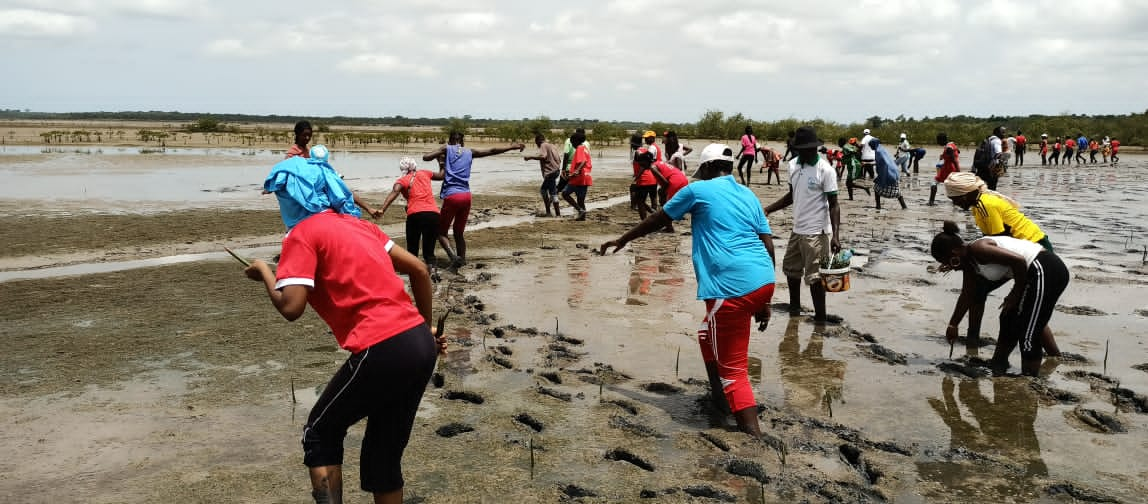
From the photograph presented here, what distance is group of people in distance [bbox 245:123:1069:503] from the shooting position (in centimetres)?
317

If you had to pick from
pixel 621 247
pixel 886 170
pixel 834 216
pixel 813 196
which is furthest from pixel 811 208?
pixel 886 170

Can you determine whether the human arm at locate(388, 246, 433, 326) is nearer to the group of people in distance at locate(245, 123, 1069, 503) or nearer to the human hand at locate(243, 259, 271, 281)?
the group of people in distance at locate(245, 123, 1069, 503)

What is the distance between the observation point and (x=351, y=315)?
3.19 meters

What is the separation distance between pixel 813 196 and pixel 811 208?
0.11m

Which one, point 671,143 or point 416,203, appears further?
point 671,143

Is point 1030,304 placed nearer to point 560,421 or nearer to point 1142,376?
point 1142,376

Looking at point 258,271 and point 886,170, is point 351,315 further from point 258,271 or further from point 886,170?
point 886,170

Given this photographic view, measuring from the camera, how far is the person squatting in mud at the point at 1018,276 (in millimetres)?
5910

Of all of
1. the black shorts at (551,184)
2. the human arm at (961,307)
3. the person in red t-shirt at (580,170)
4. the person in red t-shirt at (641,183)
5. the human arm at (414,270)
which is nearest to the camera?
the human arm at (414,270)

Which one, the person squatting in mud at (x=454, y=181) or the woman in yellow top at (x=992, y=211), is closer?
the woman in yellow top at (x=992, y=211)

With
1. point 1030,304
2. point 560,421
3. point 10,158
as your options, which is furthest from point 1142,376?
point 10,158

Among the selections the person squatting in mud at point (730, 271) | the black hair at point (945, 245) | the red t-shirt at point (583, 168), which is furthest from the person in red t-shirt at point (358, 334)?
Result: the red t-shirt at point (583, 168)

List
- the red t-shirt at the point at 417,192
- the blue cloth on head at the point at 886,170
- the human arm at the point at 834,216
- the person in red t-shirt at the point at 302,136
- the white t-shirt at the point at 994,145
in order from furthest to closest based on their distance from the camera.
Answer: the white t-shirt at the point at 994,145 → the blue cloth on head at the point at 886,170 → the red t-shirt at the point at 417,192 → the person in red t-shirt at the point at 302,136 → the human arm at the point at 834,216

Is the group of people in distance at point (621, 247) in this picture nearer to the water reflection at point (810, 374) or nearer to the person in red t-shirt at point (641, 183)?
the water reflection at point (810, 374)
